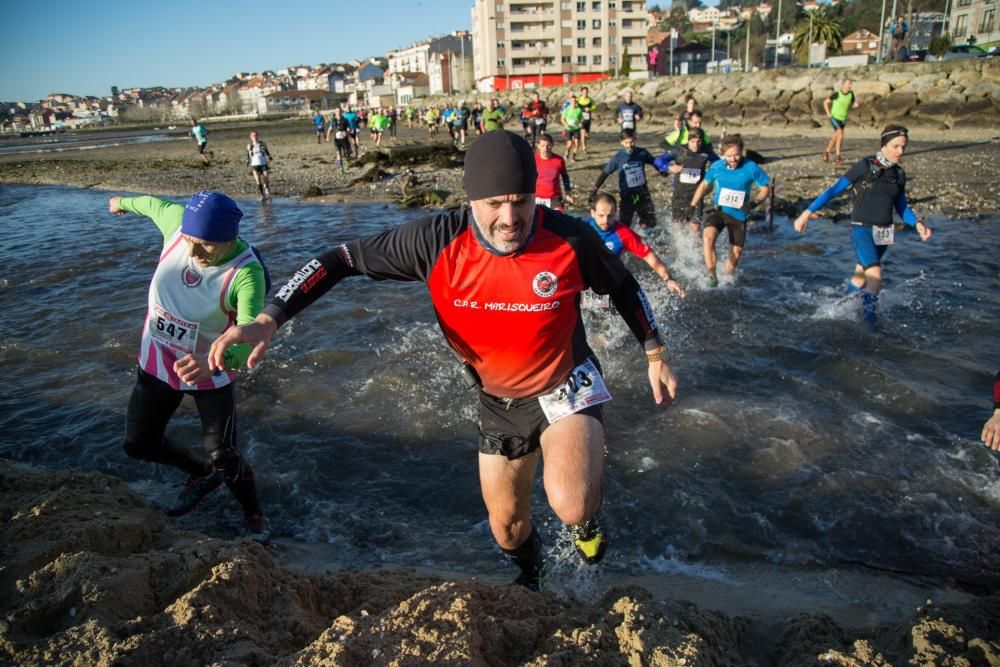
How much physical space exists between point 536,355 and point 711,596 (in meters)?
1.66

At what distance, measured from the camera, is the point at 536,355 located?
304cm

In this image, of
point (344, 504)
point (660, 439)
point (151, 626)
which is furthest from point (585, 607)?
point (660, 439)

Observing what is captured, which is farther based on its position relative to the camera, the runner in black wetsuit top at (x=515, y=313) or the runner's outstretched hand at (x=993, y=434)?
the runner's outstretched hand at (x=993, y=434)

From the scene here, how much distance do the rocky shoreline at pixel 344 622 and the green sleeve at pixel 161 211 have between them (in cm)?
188

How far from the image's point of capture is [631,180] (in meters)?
9.92

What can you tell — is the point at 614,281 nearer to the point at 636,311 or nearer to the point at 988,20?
the point at 636,311

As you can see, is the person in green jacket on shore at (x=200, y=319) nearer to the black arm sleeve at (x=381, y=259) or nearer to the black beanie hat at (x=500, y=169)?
the black arm sleeve at (x=381, y=259)

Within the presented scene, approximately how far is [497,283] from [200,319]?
1.92 meters

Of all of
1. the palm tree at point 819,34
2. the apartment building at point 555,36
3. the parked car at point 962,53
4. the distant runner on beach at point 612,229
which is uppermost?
the apartment building at point 555,36

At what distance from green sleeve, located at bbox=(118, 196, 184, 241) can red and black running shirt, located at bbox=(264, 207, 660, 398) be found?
1.61 metres

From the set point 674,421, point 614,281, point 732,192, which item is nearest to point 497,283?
point 614,281

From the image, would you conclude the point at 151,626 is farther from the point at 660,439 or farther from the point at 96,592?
the point at 660,439

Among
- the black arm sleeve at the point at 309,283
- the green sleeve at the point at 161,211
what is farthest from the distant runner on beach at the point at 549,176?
the black arm sleeve at the point at 309,283

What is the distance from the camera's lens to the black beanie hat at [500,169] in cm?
266
